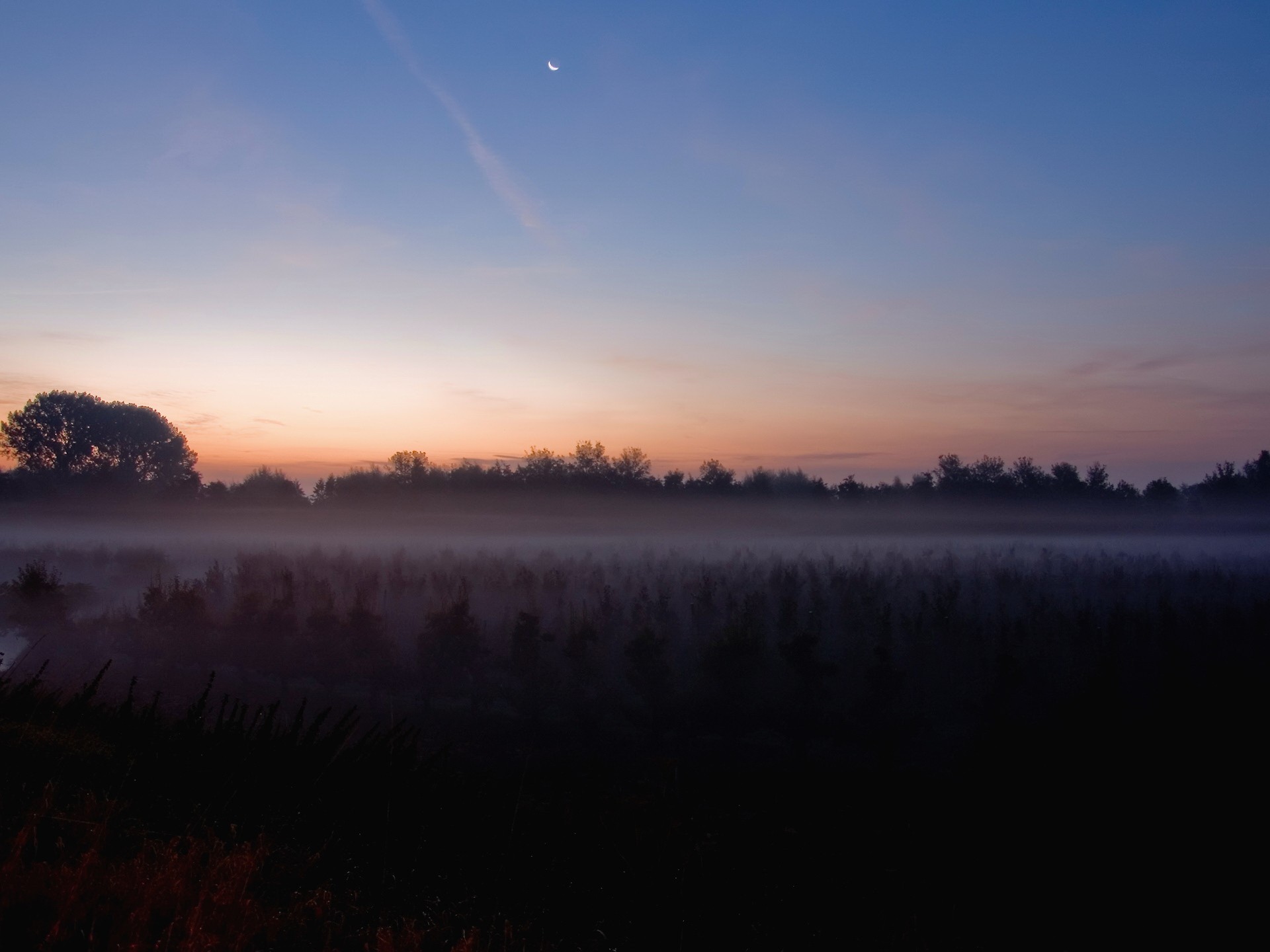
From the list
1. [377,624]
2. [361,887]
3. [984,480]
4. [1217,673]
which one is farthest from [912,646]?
[984,480]

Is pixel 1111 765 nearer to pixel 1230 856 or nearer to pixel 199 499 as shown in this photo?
pixel 1230 856

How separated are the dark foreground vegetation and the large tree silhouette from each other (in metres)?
24.4

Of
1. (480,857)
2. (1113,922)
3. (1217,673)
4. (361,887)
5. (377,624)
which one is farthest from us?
(377,624)

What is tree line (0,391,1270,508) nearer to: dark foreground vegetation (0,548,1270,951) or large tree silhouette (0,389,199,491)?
large tree silhouette (0,389,199,491)

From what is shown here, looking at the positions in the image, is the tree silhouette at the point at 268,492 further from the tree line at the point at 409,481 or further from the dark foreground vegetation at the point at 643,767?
the dark foreground vegetation at the point at 643,767

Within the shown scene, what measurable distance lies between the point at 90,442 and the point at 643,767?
148 ft

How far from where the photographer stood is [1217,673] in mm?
14898

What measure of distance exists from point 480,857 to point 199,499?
5188 cm

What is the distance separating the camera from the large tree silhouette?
149 feet

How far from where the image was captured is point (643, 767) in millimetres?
13812

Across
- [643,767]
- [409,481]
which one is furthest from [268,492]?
[643,767]

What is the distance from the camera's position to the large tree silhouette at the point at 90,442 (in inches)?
1783

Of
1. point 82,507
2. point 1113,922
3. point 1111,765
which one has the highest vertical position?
point 82,507

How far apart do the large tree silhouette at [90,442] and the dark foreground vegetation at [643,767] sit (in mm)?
24448
